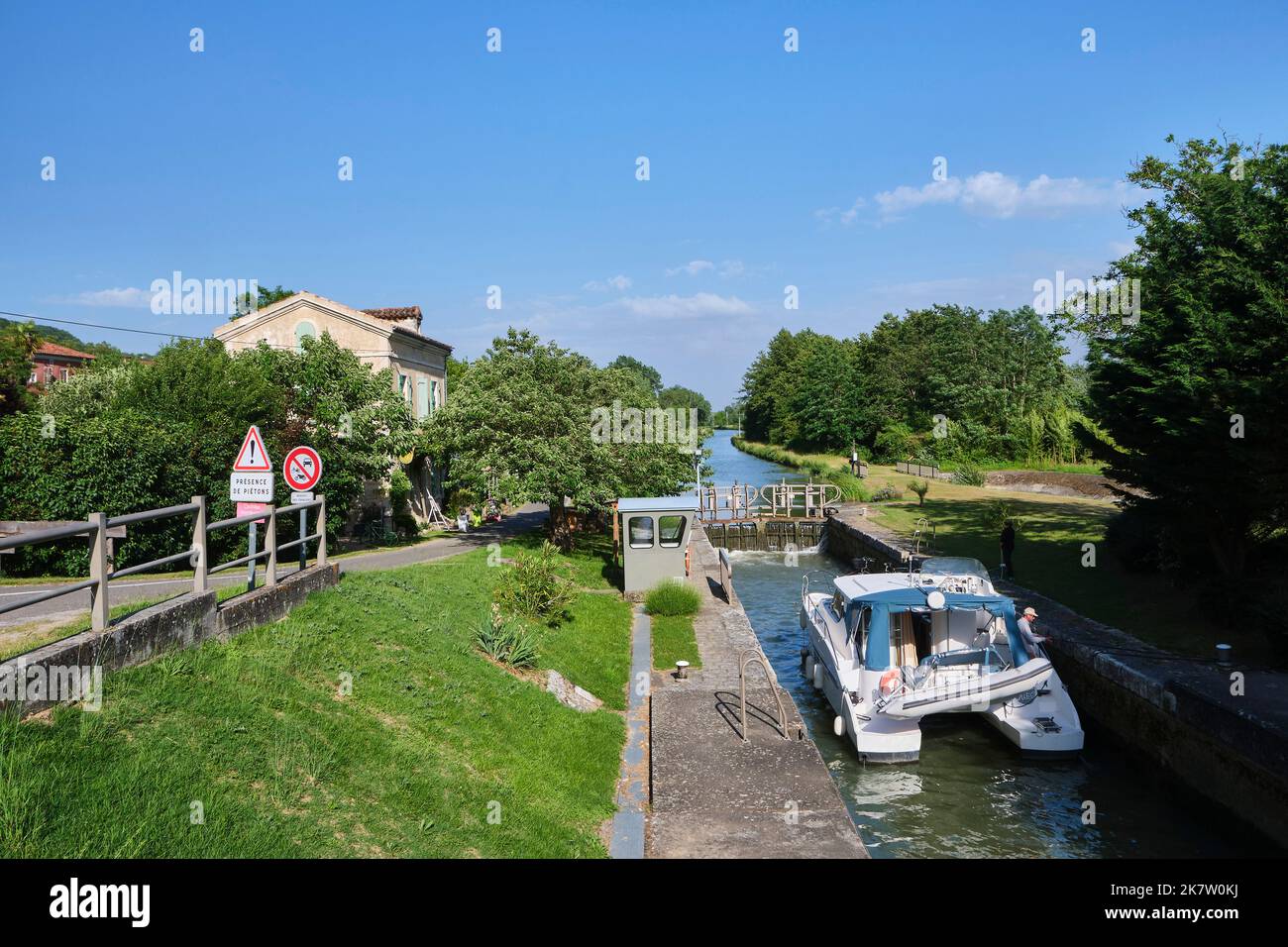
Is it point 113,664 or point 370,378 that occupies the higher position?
point 370,378

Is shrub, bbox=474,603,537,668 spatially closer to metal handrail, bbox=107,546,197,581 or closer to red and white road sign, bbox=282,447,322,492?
red and white road sign, bbox=282,447,322,492

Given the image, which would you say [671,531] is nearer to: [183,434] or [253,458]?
[183,434]

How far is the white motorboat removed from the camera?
43.3ft

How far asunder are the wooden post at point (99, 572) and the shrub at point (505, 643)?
6.49 m

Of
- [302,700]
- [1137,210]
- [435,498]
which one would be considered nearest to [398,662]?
[302,700]

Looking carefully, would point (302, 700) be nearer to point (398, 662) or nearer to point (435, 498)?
point (398, 662)

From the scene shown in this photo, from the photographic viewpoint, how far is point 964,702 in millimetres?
13148

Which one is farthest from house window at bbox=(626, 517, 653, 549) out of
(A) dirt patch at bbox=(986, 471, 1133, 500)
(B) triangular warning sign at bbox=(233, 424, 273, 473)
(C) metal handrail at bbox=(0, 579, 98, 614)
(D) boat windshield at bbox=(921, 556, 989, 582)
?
(A) dirt patch at bbox=(986, 471, 1133, 500)

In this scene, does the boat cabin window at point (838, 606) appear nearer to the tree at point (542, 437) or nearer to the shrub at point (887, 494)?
the tree at point (542, 437)

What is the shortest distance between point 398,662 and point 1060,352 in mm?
64921

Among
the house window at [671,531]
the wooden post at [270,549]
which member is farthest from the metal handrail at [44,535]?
the house window at [671,531]

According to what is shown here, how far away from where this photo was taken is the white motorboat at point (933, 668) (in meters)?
13.2

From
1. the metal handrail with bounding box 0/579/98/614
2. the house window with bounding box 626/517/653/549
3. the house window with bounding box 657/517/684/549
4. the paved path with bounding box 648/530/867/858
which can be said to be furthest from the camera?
the house window with bounding box 657/517/684/549

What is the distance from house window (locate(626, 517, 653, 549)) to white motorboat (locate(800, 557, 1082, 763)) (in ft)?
19.2
